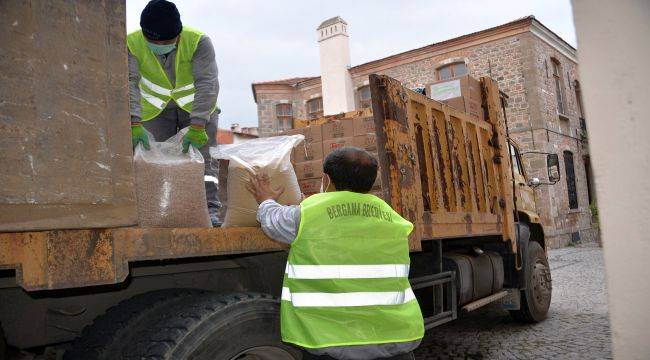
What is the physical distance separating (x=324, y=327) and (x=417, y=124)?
6.47ft

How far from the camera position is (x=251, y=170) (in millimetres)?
2271

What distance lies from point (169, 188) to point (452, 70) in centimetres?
1661

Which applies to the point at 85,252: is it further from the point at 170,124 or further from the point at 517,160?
the point at 517,160

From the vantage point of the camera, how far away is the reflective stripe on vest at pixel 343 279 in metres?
1.96

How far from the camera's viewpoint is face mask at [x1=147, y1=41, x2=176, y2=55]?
2.73m

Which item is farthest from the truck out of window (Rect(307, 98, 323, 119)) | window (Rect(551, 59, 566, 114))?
window (Rect(307, 98, 323, 119))

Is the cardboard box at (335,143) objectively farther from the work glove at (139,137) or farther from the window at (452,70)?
the window at (452,70)

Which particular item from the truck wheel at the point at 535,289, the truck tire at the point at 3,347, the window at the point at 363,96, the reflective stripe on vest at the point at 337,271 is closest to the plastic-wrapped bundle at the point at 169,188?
the reflective stripe on vest at the point at 337,271

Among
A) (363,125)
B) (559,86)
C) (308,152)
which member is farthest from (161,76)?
(559,86)

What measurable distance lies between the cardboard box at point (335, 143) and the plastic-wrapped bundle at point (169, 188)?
67.8 inches

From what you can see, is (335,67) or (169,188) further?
(335,67)

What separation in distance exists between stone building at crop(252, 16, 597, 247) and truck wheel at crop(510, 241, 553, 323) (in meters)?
9.22

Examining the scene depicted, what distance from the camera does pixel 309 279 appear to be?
1983 millimetres

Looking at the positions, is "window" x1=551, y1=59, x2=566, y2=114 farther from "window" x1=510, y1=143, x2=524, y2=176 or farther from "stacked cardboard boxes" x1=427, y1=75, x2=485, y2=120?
"stacked cardboard boxes" x1=427, y1=75, x2=485, y2=120
